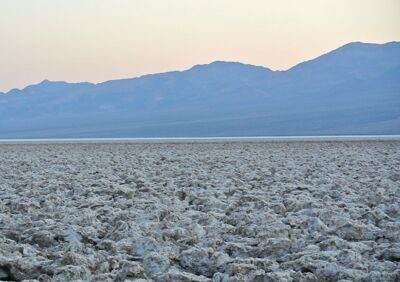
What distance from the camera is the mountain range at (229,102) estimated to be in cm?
8550

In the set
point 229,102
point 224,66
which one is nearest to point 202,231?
point 229,102

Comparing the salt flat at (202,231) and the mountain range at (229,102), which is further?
the mountain range at (229,102)

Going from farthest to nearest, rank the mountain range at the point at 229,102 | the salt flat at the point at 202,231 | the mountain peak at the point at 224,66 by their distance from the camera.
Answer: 1. the mountain peak at the point at 224,66
2. the mountain range at the point at 229,102
3. the salt flat at the point at 202,231

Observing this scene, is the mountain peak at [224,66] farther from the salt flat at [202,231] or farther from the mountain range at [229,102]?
the salt flat at [202,231]

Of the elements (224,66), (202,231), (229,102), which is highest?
(224,66)

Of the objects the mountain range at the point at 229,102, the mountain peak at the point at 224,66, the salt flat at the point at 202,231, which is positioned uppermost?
the mountain peak at the point at 224,66

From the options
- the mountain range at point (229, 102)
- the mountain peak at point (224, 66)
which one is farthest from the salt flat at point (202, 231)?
the mountain peak at point (224, 66)

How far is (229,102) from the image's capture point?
4422 inches

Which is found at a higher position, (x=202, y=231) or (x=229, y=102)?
(x=229, y=102)

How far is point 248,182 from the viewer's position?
557 centimetres

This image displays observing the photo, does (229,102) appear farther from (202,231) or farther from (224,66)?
(202,231)

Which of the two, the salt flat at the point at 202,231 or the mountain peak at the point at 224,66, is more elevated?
the mountain peak at the point at 224,66

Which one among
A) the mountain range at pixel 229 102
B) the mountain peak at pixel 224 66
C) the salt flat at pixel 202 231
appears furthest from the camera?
the mountain peak at pixel 224 66

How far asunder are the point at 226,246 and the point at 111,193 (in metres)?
2.24
